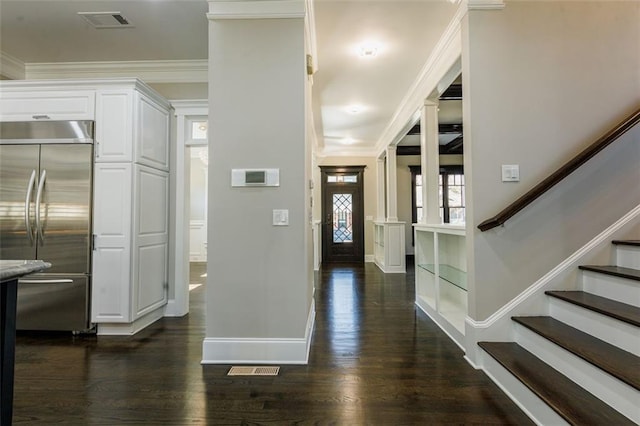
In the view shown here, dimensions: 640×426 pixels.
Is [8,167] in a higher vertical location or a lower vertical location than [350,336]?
higher

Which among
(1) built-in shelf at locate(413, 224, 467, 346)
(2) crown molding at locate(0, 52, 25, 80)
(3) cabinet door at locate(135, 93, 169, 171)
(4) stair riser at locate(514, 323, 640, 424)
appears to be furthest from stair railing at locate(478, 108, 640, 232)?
(2) crown molding at locate(0, 52, 25, 80)

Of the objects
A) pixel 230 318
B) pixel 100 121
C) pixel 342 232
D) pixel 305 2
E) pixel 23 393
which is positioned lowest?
pixel 23 393

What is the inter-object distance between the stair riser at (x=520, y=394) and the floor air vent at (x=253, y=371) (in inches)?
59.1

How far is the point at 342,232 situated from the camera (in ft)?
26.5

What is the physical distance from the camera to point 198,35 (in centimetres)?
323

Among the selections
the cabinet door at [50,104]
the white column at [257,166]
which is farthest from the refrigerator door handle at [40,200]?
the white column at [257,166]

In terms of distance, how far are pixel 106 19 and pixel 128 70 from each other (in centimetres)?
89

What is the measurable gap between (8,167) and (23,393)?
218cm

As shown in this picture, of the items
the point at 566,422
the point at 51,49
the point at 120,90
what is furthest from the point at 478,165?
the point at 51,49

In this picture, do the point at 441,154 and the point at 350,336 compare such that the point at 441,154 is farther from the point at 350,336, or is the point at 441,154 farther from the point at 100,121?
the point at 100,121

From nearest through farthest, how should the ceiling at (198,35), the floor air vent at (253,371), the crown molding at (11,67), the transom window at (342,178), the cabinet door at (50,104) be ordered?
the floor air vent at (253,371) → the ceiling at (198,35) → the cabinet door at (50,104) → the crown molding at (11,67) → the transom window at (342,178)

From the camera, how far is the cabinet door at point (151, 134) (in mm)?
3152

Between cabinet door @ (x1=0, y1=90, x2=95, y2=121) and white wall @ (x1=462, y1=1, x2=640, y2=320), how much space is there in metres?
3.52

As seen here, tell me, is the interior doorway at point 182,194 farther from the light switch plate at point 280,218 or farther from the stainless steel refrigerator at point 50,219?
the light switch plate at point 280,218
